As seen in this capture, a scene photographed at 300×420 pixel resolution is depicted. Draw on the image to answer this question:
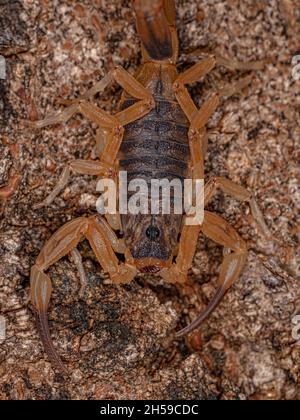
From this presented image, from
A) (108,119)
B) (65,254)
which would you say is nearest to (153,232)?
(65,254)

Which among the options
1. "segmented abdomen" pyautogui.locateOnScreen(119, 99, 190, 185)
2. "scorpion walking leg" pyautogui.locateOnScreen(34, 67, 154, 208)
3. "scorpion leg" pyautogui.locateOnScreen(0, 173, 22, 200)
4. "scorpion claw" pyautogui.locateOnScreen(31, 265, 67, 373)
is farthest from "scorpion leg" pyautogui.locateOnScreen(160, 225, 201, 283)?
"scorpion leg" pyautogui.locateOnScreen(0, 173, 22, 200)

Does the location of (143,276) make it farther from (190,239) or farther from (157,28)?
(157,28)

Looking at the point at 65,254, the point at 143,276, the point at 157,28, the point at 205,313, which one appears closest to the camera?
the point at 157,28

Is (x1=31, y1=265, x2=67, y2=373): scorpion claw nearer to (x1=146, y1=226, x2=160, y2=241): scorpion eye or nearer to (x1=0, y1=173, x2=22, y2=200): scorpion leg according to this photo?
(x1=0, y1=173, x2=22, y2=200): scorpion leg

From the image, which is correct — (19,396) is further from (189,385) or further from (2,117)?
(2,117)

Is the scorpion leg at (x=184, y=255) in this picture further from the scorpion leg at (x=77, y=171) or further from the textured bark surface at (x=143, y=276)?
the scorpion leg at (x=77, y=171)

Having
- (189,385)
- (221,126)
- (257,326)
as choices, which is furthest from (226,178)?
(189,385)

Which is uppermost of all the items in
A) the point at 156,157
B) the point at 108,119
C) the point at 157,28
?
the point at 157,28
